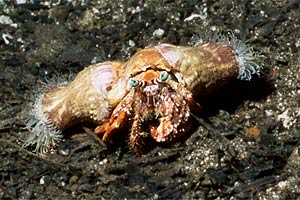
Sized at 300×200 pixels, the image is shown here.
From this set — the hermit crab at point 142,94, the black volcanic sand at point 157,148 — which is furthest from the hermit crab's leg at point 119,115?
the black volcanic sand at point 157,148

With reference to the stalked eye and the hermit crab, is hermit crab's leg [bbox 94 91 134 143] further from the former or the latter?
the stalked eye

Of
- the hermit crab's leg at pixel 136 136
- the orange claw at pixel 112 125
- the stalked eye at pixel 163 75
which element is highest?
the stalked eye at pixel 163 75

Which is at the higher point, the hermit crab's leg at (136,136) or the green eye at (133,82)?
the green eye at (133,82)

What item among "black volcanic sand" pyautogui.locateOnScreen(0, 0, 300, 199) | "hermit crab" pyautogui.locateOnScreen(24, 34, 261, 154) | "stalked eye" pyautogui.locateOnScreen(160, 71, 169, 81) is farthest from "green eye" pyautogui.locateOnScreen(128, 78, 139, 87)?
"black volcanic sand" pyautogui.locateOnScreen(0, 0, 300, 199)

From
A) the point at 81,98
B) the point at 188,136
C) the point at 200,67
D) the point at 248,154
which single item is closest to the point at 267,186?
the point at 248,154

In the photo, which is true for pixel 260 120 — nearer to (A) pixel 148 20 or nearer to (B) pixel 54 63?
(A) pixel 148 20

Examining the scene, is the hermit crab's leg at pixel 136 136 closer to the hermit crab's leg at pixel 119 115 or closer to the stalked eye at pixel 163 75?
the hermit crab's leg at pixel 119 115
